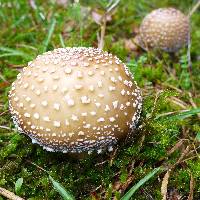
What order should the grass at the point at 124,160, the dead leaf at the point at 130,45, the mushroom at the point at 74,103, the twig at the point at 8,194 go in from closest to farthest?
the mushroom at the point at 74,103, the twig at the point at 8,194, the grass at the point at 124,160, the dead leaf at the point at 130,45

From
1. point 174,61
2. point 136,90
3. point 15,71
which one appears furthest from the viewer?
point 174,61

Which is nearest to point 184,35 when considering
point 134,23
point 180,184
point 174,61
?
point 174,61

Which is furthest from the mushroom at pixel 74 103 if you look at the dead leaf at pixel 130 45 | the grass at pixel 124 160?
the dead leaf at pixel 130 45

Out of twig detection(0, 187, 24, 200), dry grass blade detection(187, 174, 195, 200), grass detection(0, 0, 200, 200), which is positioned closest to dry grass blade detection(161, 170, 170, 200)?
grass detection(0, 0, 200, 200)

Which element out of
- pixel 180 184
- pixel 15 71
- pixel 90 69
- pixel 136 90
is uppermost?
pixel 90 69

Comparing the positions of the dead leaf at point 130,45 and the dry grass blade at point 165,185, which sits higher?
the dead leaf at point 130,45

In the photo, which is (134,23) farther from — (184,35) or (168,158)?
(168,158)

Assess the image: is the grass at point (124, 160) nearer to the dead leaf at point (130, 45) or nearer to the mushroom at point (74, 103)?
the mushroom at point (74, 103)
